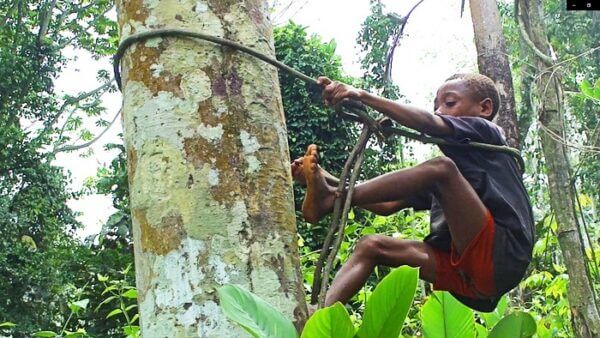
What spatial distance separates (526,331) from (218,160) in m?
0.57

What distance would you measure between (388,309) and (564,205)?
2547 mm

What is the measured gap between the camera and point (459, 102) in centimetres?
218

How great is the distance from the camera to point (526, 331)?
1.14m

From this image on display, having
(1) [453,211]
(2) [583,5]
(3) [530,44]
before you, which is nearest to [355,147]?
(1) [453,211]

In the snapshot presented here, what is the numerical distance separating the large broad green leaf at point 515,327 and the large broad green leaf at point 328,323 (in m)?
0.36

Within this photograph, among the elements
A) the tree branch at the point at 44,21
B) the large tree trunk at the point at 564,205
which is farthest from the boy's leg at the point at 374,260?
the tree branch at the point at 44,21

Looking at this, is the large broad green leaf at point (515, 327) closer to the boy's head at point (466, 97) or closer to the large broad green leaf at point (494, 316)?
the boy's head at point (466, 97)

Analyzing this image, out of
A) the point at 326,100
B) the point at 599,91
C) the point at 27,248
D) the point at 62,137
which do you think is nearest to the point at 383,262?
the point at 326,100

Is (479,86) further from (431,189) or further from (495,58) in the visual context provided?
(495,58)

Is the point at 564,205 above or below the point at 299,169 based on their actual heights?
below

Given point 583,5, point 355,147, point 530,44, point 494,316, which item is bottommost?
point 494,316

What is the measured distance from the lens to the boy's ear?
2.19 m

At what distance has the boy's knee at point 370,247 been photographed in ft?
6.31

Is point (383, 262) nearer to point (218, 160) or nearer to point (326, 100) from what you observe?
point (326, 100)
